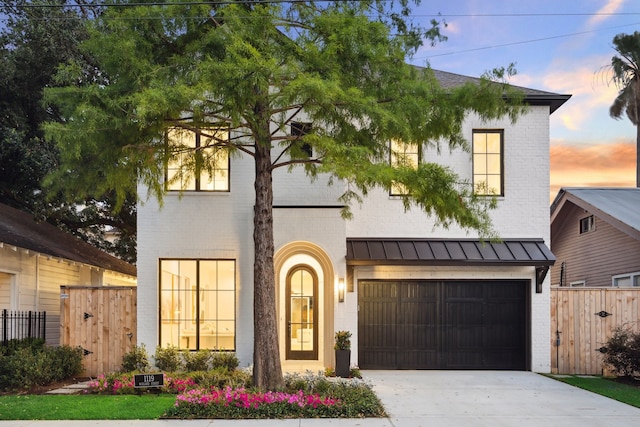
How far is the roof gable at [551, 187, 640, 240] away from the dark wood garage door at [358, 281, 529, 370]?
3716 millimetres

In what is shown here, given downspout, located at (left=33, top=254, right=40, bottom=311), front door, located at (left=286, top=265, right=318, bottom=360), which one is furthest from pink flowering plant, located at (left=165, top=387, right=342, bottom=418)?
downspout, located at (left=33, top=254, right=40, bottom=311)

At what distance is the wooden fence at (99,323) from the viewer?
13.2 m

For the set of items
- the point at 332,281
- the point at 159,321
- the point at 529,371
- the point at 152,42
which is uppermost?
the point at 152,42

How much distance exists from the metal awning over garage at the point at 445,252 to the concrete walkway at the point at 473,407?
2.51 metres

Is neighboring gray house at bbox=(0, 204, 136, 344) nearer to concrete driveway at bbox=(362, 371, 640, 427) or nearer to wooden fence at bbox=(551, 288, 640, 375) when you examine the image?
concrete driveway at bbox=(362, 371, 640, 427)

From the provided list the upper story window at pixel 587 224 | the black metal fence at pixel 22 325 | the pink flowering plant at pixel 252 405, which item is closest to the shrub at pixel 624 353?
the upper story window at pixel 587 224

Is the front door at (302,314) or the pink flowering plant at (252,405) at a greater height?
the front door at (302,314)

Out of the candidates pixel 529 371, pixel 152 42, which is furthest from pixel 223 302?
pixel 529 371

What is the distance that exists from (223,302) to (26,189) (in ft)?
38.1

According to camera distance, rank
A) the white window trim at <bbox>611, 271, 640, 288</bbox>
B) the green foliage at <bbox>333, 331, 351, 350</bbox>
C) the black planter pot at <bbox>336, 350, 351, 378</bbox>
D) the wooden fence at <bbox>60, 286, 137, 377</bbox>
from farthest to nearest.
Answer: the white window trim at <bbox>611, 271, 640, 288</bbox> → the wooden fence at <bbox>60, 286, 137, 377</bbox> → the green foliage at <bbox>333, 331, 351, 350</bbox> → the black planter pot at <bbox>336, 350, 351, 378</bbox>

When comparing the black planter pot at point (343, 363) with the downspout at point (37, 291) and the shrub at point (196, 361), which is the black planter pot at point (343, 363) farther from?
the downspout at point (37, 291)

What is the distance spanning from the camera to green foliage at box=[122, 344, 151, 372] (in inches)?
489

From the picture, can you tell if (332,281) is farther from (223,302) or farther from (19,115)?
(19,115)

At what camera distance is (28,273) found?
15961 mm
